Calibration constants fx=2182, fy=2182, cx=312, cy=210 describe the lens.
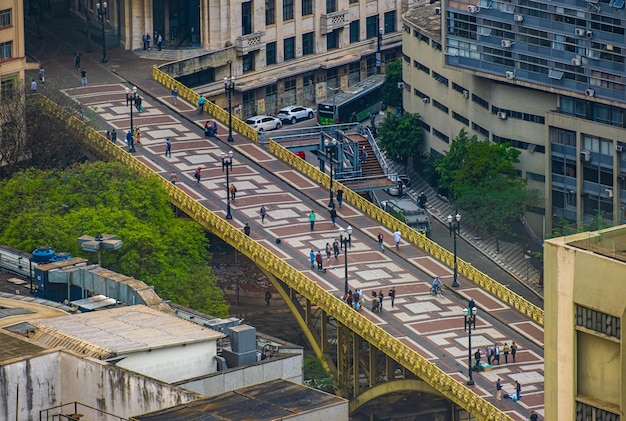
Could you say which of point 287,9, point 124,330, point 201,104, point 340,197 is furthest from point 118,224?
point 287,9

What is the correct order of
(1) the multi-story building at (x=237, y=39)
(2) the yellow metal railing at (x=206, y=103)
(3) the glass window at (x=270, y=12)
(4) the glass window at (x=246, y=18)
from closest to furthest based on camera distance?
(2) the yellow metal railing at (x=206, y=103), (1) the multi-story building at (x=237, y=39), (4) the glass window at (x=246, y=18), (3) the glass window at (x=270, y=12)

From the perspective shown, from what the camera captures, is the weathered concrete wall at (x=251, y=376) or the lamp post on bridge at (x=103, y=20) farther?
the lamp post on bridge at (x=103, y=20)

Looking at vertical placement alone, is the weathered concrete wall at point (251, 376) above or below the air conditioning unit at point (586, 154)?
above

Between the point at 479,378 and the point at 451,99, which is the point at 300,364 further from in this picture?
the point at 451,99

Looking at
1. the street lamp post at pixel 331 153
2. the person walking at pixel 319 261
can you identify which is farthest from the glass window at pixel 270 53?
the person walking at pixel 319 261

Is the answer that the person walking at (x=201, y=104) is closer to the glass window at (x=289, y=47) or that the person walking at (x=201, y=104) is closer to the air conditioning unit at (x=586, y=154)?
the glass window at (x=289, y=47)

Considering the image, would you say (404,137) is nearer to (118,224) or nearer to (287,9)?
(287,9)

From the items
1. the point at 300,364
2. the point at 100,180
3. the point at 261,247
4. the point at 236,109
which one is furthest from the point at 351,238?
the point at 300,364

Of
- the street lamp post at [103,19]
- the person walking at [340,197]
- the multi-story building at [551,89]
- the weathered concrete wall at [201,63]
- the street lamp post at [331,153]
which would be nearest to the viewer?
the multi-story building at [551,89]
